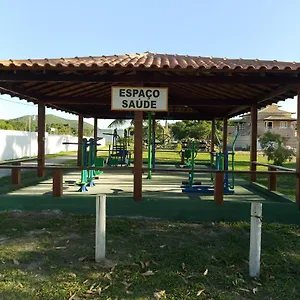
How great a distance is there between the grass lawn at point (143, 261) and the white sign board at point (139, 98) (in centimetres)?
205

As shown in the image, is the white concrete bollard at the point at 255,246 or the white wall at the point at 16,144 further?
the white wall at the point at 16,144

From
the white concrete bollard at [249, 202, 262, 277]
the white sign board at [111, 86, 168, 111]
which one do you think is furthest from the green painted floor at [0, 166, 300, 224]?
the white concrete bollard at [249, 202, 262, 277]

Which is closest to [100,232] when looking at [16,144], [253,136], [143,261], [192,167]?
[143,261]

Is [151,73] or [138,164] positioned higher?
[151,73]

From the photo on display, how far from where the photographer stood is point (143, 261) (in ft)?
14.1

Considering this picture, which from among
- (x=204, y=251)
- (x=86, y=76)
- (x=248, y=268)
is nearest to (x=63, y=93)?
(x=86, y=76)

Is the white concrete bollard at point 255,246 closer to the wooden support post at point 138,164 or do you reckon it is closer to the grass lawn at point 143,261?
the grass lawn at point 143,261

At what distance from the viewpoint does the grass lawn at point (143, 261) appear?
348cm

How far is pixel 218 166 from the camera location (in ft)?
31.6

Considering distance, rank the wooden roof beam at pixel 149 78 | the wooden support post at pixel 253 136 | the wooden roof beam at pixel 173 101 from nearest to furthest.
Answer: the wooden roof beam at pixel 149 78 → the wooden support post at pixel 253 136 → the wooden roof beam at pixel 173 101

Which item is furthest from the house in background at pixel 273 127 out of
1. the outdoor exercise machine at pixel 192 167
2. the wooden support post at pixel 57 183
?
the wooden support post at pixel 57 183

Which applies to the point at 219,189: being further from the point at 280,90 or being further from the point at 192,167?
the point at 192,167

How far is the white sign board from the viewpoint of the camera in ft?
20.7

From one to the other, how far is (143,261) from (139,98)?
309cm
